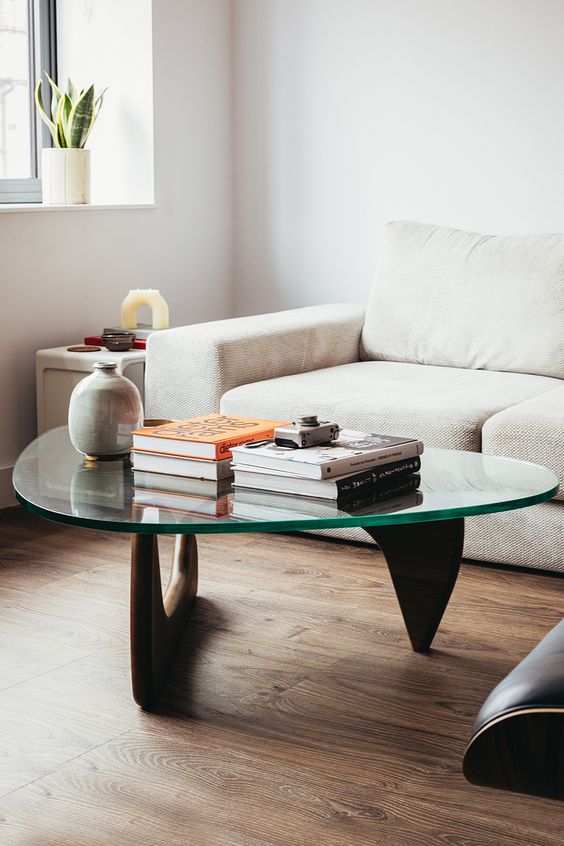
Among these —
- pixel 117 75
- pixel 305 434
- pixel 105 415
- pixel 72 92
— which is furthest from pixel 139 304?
pixel 305 434

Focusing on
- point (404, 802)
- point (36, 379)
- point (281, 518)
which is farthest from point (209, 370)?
point (404, 802)

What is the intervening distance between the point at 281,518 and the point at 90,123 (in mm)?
2453

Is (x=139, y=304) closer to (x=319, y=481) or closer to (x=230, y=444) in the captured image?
(x=230, y=444)

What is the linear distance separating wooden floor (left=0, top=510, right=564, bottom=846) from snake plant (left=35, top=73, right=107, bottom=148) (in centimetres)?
156

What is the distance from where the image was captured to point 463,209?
3914mm

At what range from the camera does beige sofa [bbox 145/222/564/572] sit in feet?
9.01

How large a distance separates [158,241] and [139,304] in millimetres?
449

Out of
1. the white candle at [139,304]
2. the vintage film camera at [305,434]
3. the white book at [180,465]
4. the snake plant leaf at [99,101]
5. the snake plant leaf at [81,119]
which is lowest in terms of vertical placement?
the white book at [180,465]

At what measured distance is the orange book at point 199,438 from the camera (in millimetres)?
1987

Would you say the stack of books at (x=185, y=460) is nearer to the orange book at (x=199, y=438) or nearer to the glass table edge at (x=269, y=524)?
the orange book at (x=199, y=438)

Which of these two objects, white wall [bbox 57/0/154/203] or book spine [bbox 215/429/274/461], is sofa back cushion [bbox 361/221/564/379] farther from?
book spine [bbox 215/429/274/461]

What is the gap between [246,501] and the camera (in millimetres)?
1862

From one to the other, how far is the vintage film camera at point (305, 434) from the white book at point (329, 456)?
0.04 ft

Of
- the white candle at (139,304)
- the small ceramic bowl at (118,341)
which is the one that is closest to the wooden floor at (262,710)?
the small ceramic bowl at (118,341)
